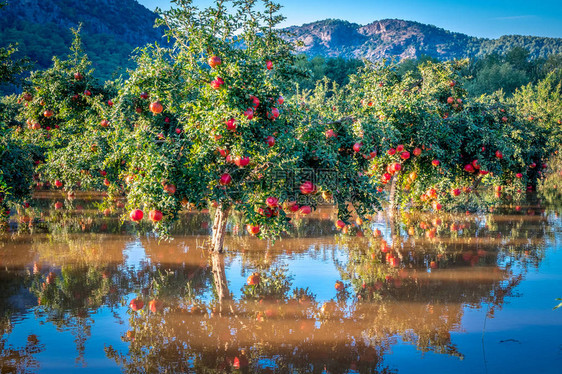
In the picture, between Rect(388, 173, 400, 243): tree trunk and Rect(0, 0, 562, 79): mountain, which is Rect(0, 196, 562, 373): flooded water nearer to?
Rect(388, 173, 400, 243): tree trunk

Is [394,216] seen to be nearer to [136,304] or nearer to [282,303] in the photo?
[282,303]

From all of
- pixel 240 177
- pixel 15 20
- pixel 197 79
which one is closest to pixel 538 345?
pixel 240 177

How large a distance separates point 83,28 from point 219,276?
8641 centimetres

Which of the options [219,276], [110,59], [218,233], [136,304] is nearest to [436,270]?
[219,276]

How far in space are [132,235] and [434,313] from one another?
438 inches

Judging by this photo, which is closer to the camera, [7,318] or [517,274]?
[7,318]

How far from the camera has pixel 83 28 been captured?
84.6 meters

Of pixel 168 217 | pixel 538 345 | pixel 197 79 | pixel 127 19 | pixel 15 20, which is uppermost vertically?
pixel 127 19

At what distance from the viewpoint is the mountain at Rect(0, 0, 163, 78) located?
62.2 meters

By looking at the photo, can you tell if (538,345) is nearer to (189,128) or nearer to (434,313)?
(434,313)

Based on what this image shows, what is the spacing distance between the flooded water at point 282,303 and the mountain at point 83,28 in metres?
37.4

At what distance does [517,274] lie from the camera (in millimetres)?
12125

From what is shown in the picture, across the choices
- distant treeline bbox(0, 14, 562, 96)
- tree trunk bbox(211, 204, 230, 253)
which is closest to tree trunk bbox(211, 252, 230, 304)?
tree trunk bbox(211, 204, 230, 253)

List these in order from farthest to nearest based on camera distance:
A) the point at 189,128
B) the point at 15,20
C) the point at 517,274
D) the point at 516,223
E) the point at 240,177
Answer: the point at 15,20, the point at 516,223, the point at 517,274, the point at 240,177, the point at 189,128
